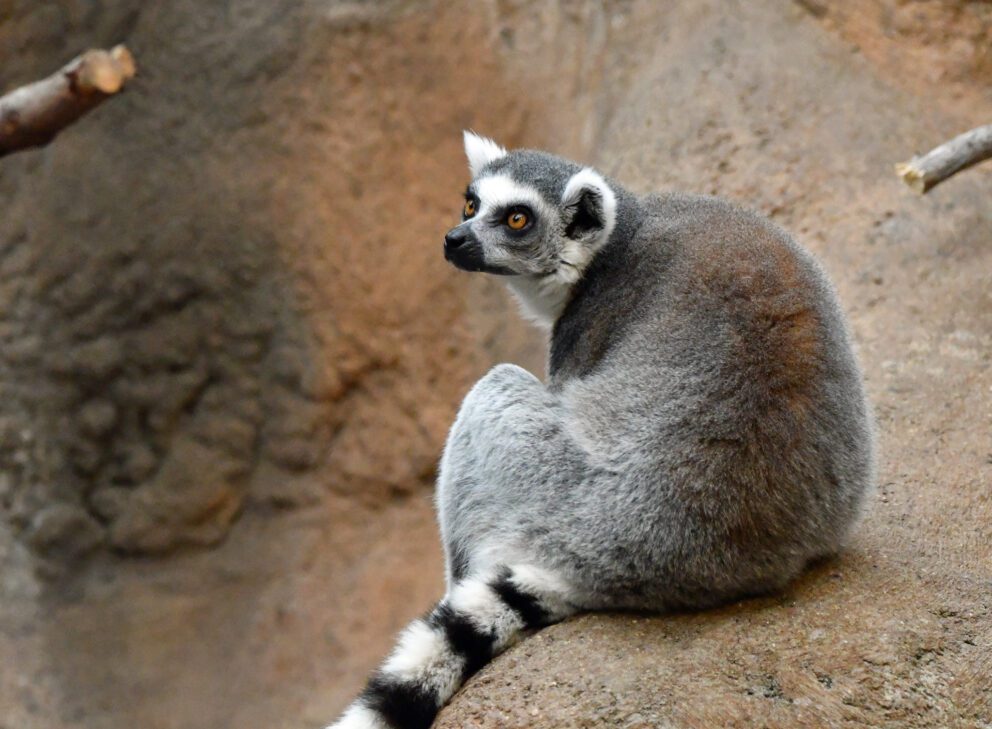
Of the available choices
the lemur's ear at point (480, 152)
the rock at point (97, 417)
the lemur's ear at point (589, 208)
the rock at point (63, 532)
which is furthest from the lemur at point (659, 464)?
the rock at point (63, 532)

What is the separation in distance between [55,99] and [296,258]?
7.72 feet

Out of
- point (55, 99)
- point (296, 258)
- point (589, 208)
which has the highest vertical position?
point (55, 99)

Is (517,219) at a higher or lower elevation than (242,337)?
higher

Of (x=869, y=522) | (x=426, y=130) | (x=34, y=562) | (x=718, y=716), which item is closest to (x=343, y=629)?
(x=34, y=562)

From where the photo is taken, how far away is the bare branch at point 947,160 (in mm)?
5281

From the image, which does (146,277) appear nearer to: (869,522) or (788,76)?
(788,76)

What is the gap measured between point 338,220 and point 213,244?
831 mm

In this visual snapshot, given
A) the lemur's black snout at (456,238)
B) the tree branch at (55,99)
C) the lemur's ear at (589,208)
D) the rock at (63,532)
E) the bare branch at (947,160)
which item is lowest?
the rock at (63,532)

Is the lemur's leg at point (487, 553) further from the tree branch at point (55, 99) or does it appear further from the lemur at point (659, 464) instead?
the tree branch at point (55, 99)

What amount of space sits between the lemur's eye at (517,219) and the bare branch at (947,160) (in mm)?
2190

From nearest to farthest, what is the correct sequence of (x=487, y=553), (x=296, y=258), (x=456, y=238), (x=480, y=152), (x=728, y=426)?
(x=728, y=426)
(x=487, y=553)
(x=456, y=238)
(x=480, y=152)
(x=296, y=258)

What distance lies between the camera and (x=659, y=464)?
3.50m

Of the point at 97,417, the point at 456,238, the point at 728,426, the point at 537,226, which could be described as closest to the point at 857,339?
the point at 537,226

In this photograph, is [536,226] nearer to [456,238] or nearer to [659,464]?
[456,238]
